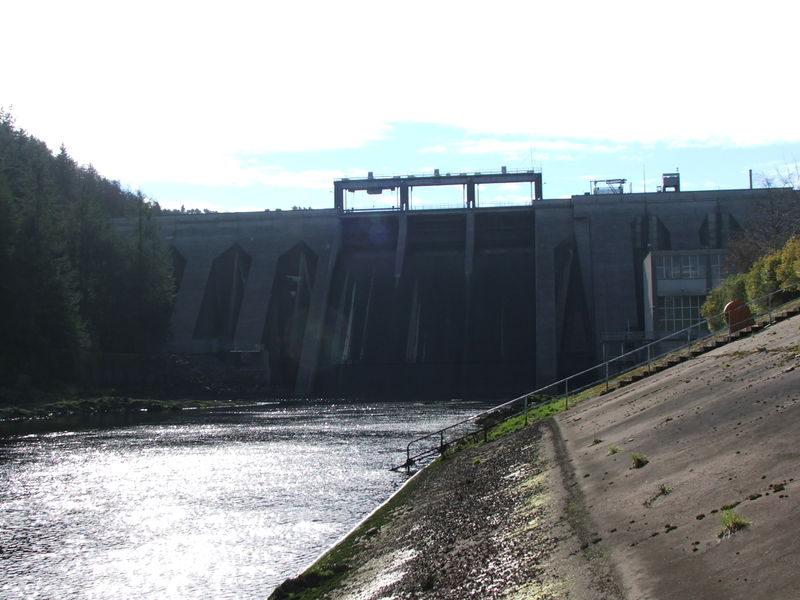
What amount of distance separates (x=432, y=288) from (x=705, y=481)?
73213 millimetres

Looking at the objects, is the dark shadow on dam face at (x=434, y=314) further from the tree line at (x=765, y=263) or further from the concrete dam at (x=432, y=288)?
the tree line at (x=765, y=263)

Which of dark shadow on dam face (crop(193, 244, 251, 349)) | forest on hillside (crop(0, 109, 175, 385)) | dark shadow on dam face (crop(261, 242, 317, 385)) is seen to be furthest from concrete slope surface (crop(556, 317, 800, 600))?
dark shadow on dam face (crop(193, 244, 251, 349))

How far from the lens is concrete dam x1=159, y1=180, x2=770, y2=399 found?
78.5 meters

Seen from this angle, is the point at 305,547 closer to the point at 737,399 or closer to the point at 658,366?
the point at 737,399

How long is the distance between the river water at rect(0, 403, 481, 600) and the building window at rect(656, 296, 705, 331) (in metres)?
27.8

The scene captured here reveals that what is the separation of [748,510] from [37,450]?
111 ft

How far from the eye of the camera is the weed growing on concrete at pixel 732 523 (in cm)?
987

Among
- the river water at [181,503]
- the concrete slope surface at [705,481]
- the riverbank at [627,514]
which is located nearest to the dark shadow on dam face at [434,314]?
the river water at [181,503]

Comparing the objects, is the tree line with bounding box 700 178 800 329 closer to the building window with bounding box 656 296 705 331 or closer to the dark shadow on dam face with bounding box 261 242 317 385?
the building window with bounding box 656 296 705 331

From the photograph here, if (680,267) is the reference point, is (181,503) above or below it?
below

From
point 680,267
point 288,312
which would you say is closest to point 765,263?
point 680,267

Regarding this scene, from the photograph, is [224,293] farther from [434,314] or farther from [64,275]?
[64,275]

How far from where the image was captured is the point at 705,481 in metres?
12.5

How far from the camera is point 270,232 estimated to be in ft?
306
